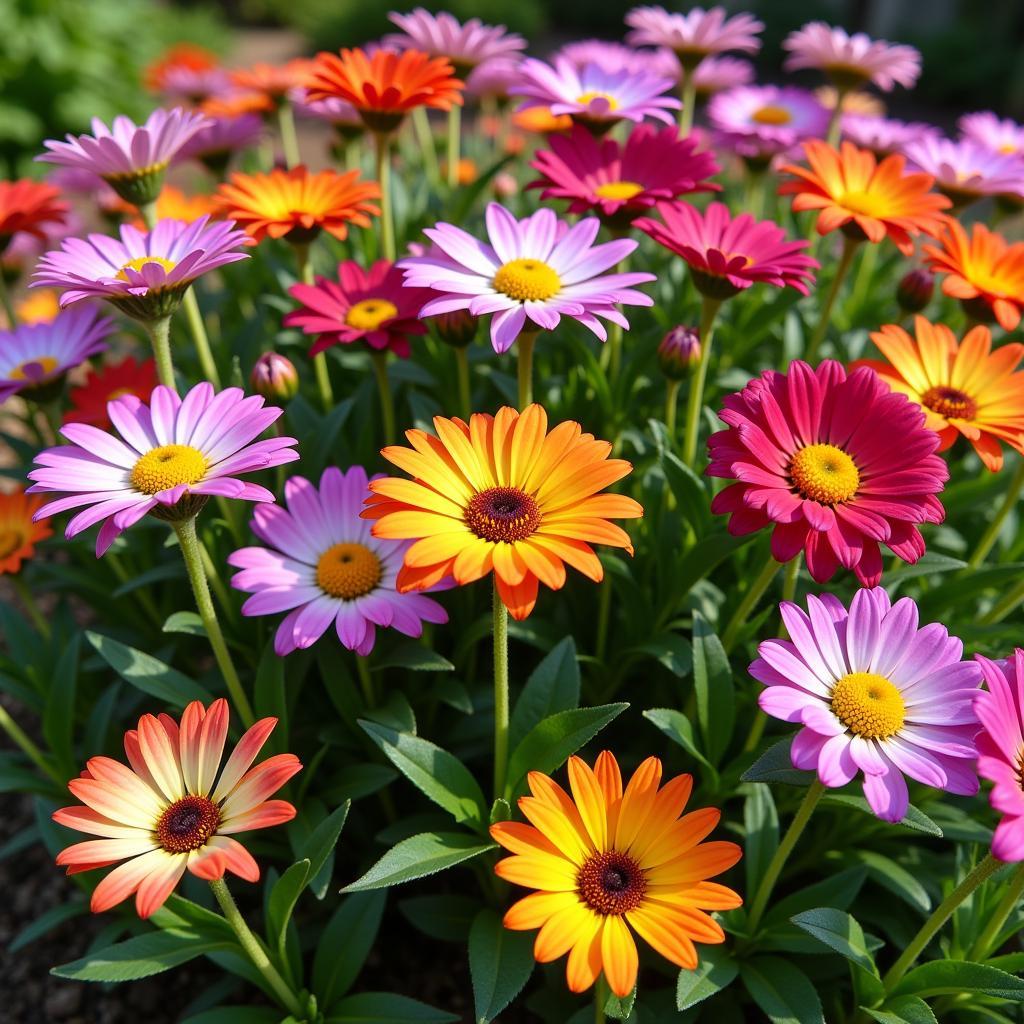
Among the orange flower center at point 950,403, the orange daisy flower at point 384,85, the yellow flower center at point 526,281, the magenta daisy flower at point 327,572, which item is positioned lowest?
the magenta daisy flower at point 327,572

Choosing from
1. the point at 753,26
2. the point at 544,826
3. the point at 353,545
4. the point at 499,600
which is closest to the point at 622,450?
the point at 353,545

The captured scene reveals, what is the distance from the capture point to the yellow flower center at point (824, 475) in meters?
1.29

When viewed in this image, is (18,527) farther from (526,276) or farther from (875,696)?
(875,696)

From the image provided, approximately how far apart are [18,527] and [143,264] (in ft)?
2.26

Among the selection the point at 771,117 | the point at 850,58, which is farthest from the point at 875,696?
the point at 771,117

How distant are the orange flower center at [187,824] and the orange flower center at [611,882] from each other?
508 millimetres

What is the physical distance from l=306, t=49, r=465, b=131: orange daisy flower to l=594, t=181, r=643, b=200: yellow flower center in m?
0.42

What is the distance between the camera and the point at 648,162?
1967 millimetres

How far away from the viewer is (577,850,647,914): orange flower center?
1.18 meters

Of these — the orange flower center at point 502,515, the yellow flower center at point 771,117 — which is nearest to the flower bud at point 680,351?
the orange flower center at point 502,515

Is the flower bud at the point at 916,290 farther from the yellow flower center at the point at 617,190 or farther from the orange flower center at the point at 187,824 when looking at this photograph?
the orange flower center at the point at 187,824

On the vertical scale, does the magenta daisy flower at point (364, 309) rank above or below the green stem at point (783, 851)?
above

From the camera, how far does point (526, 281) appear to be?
159 centimetres

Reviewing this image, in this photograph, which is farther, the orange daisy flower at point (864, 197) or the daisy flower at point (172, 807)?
the orange daisy flower at point (864, 197)
